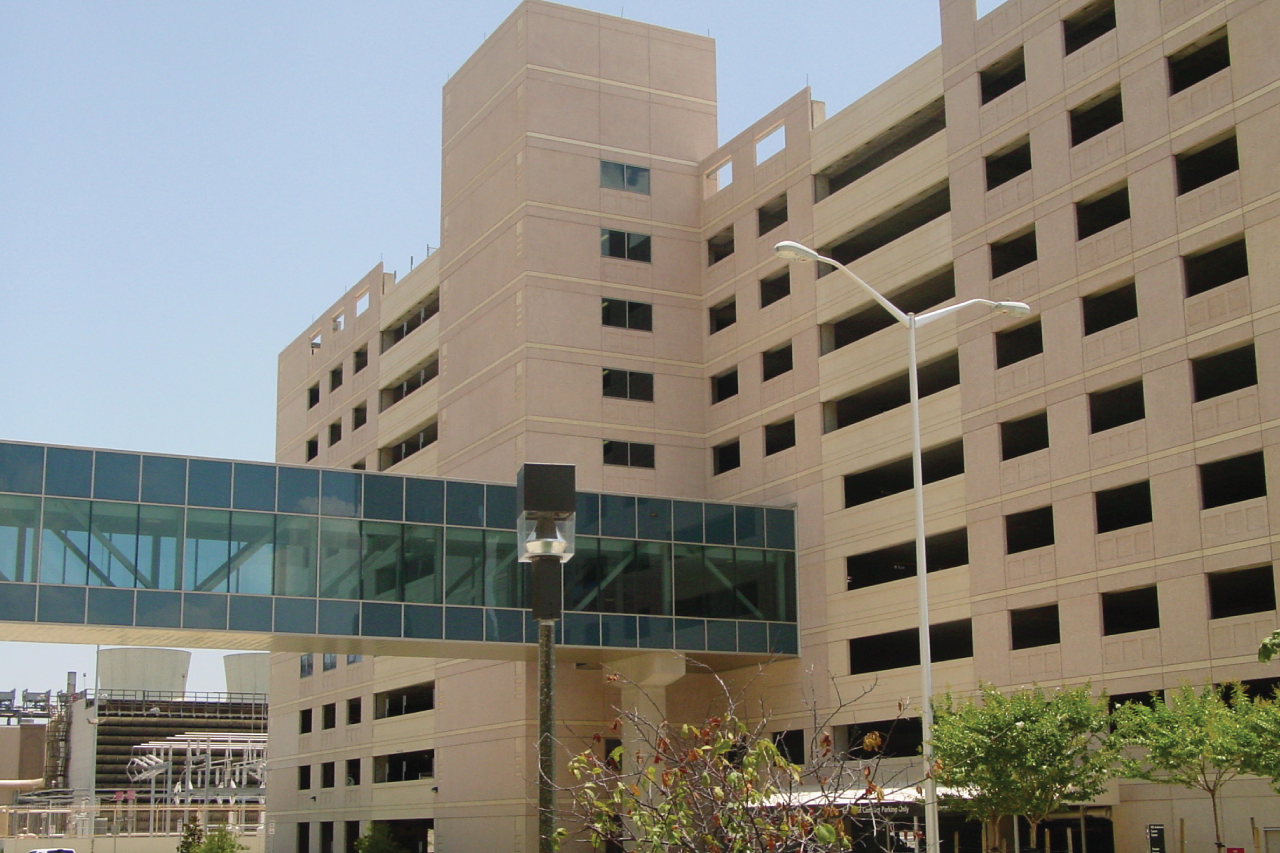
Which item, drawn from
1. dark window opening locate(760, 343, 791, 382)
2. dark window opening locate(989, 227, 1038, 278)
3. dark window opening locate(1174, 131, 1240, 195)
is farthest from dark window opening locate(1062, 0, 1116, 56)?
dark window opening locate(760, 343, 791, 382)

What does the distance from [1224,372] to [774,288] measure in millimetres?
19079

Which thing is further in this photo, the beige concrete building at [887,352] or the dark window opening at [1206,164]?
the dark window opening at [1206,164]

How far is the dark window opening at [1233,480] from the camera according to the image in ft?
128

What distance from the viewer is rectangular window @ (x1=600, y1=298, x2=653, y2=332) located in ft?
189

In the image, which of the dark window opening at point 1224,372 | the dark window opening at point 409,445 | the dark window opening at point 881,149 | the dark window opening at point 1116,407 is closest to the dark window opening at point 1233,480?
the dark window opening at point 1224,372

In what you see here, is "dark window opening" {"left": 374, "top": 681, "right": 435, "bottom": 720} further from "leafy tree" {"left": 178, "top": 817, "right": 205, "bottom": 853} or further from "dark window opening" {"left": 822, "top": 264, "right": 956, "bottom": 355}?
"dark window opening" {"left": 822, "top": 264, "right": 956, "bottom": 355}

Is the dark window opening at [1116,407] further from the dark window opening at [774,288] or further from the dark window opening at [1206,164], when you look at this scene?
the dark window opening at [774,288]

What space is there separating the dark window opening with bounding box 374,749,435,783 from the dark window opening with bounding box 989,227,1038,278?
3052 centimetres

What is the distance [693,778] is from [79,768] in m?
116

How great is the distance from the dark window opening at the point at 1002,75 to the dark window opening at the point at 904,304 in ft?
18.1

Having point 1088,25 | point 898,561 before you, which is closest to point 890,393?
point 898,561

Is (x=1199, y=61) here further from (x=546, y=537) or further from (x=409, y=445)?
(x=409, y=445)

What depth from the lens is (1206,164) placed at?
41.3 metres

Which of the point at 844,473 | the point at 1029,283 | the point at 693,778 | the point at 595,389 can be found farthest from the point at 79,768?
the point at 693,778
